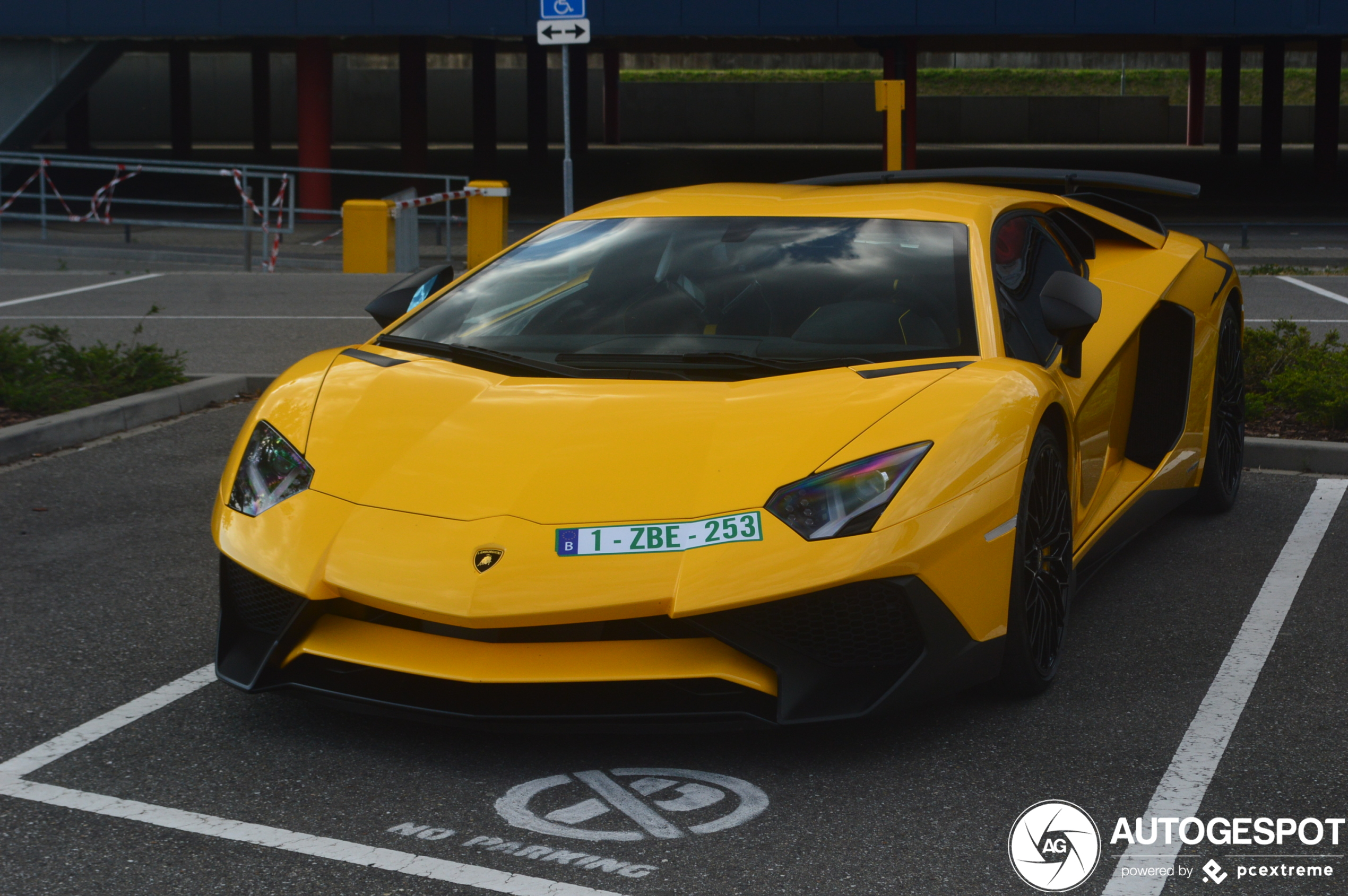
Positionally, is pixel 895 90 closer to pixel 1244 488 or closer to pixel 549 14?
pixel 549 14

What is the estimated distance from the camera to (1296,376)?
7414mm

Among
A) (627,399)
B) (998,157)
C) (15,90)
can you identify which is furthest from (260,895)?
(998,157)

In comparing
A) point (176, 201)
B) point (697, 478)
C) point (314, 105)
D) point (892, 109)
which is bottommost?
point (697, 478)

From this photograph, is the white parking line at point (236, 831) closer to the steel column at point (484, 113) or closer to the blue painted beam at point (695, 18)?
the blue painted beam at point (695, 18)

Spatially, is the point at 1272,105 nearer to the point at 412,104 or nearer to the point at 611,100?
the point at 412,104

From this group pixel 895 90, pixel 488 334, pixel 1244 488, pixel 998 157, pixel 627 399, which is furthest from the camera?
pixel 998 157

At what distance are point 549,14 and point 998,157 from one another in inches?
1244

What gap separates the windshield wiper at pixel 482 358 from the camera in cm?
413

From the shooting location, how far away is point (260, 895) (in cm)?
293

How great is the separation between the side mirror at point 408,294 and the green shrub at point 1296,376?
13.2 ft

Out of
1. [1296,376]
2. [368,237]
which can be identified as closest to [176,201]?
[368,237]

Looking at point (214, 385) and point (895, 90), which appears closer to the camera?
point (214, 385)

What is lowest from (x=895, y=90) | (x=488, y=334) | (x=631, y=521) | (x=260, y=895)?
(x=260, y=895)

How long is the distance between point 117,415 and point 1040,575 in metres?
5.24
